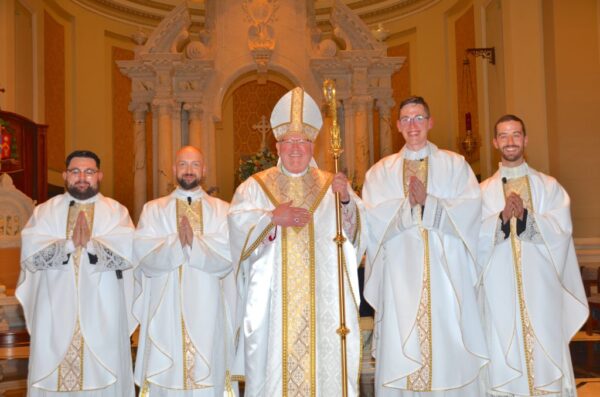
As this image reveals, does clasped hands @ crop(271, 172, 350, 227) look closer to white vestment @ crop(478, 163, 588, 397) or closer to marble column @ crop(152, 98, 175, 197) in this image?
white vestment @ crop(478, 163, 588, 397)

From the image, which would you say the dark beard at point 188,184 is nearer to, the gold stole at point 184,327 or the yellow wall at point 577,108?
the gold stole at point 184,327

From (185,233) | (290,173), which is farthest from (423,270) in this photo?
(185,233)

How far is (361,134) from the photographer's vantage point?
40.3 feet

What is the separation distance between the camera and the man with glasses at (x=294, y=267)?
197 inches

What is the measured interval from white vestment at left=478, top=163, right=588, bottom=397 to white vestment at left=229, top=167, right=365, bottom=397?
113cm

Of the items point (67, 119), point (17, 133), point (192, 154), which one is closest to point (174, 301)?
point (192, 154)

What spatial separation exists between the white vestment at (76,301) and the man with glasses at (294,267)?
1.21 metres

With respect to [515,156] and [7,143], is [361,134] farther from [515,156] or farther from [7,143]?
[515,156]

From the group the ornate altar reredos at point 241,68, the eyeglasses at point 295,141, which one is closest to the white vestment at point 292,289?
the eyeglasses at point 295,141

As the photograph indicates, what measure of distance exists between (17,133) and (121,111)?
3829 mm

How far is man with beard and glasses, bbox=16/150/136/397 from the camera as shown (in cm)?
566

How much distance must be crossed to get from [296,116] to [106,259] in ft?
6.41

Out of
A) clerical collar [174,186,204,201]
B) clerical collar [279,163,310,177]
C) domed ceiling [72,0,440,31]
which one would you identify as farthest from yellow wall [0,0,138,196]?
clerical collar [279,163,310,177]

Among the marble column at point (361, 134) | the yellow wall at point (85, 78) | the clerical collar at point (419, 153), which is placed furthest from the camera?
the yellow wall at point (85, 78)
